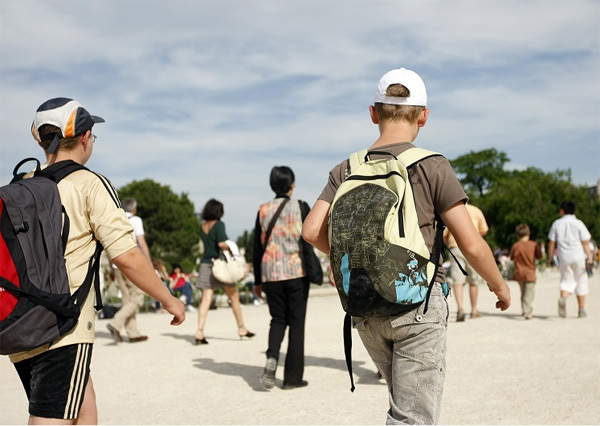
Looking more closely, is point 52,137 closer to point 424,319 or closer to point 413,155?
point 413,155

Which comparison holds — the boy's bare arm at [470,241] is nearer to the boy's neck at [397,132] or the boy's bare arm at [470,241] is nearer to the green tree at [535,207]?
the boy's neck at [397,132]

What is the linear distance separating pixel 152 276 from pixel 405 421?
4.38 feet

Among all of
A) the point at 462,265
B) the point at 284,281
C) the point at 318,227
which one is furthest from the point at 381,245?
the point at 462,265

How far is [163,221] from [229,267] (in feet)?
182

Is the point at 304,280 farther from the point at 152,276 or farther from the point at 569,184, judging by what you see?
the point at 569,184

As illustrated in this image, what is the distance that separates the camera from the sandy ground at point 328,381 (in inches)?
235

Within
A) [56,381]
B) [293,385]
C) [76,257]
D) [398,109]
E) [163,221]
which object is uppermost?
[163,221]

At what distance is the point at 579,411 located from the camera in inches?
229

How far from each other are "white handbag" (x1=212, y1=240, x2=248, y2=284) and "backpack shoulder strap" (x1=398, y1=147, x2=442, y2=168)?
749cm

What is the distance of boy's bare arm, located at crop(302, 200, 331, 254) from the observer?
3488 mm

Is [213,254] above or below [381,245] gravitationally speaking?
above

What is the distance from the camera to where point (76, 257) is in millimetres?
3383

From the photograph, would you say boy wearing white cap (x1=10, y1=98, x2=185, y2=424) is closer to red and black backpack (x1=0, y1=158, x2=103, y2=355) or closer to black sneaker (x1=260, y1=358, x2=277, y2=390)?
red and black backpack (x1=0, y1=158, x2=103, y2=355)

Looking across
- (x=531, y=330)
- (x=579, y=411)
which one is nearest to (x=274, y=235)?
(x=579, y=411)
